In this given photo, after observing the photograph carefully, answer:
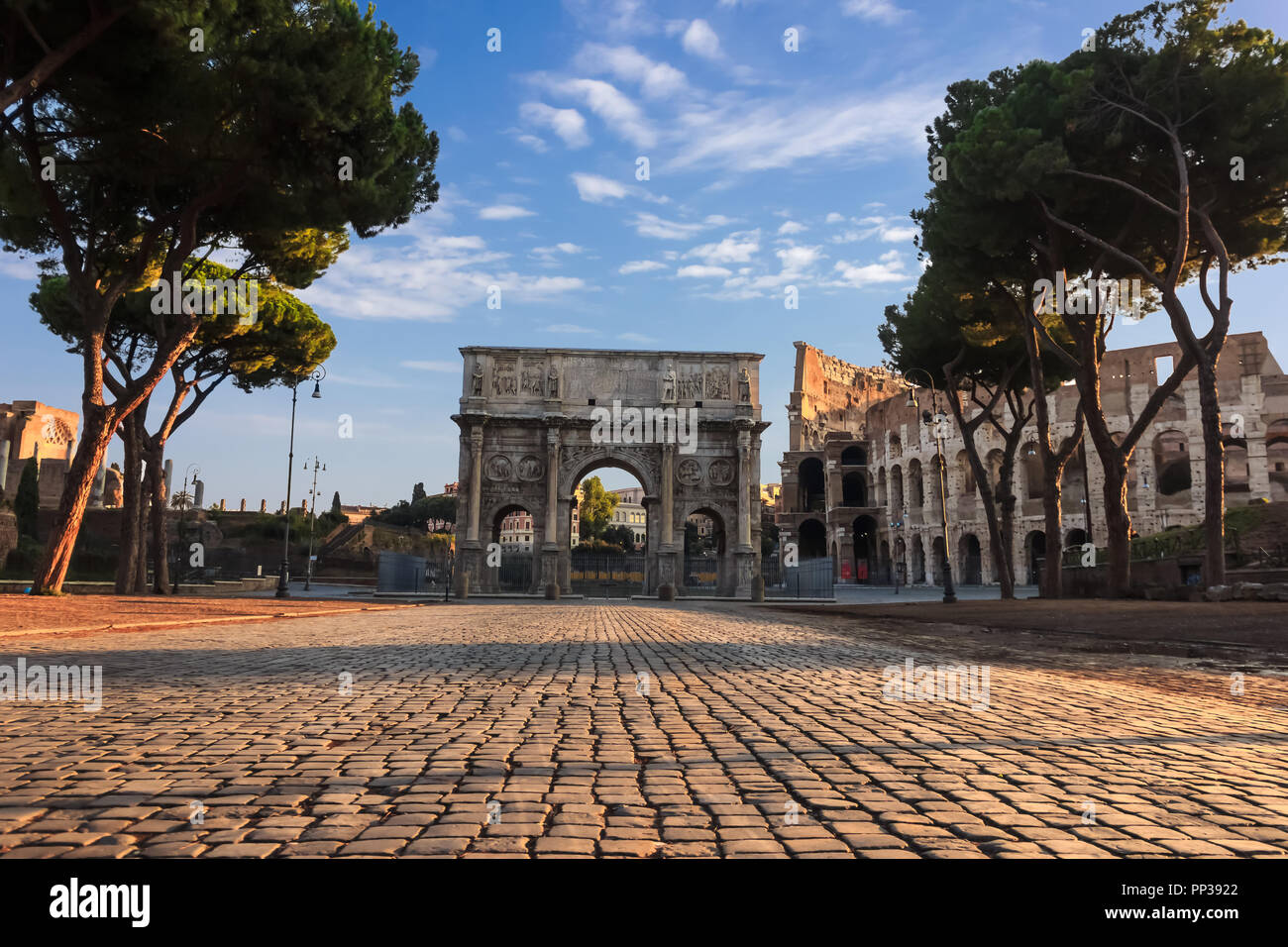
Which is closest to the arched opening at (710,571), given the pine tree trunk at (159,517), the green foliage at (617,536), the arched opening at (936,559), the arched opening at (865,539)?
the arched opening at (936,559)

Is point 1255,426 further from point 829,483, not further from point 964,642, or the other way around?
point 964,642

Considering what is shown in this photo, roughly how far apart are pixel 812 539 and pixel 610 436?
32558mm

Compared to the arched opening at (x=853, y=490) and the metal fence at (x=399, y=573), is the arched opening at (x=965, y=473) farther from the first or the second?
the metal fence at (x=399, y=573)

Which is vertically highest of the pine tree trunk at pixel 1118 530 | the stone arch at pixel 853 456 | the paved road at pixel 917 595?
the stone arch at pixel 853 456

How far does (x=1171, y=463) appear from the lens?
46.4 metres

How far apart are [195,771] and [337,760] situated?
52 centimetres

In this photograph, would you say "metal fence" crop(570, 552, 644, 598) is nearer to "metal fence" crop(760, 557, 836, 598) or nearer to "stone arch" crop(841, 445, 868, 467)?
"metal fence" crop(760, 557, 836, 598)

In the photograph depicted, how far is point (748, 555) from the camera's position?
122 ft

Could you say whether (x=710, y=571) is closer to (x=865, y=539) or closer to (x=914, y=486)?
(x=914, y=486)

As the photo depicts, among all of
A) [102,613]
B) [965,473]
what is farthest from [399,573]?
[965,473]

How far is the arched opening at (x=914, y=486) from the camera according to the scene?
181 feet

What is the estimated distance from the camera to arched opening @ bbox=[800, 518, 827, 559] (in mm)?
65625

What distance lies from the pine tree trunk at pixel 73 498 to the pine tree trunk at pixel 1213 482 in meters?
20.3
